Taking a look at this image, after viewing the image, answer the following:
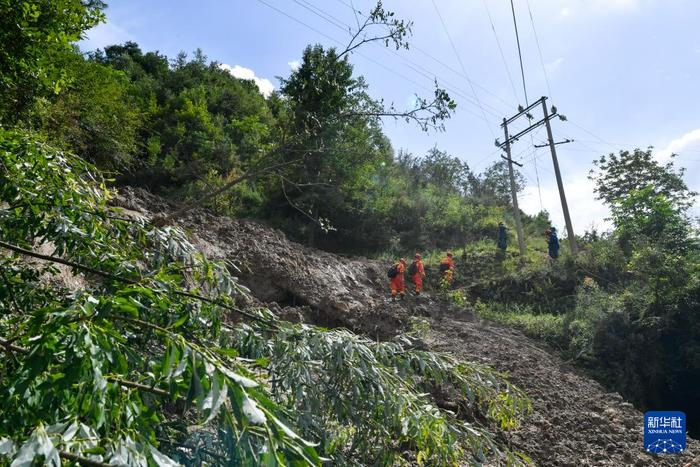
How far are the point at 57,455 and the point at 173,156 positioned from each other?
1592 centimetres

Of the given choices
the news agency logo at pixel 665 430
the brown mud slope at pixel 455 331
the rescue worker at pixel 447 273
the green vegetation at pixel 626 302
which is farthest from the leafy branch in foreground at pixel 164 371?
the rescue worker at pixel 447 273

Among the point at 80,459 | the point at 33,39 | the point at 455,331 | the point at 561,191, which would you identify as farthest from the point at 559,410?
the point at 561,191

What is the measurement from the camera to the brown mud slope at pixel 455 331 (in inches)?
228

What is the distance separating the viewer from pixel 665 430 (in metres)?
4.30

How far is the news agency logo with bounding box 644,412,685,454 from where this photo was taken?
14.1ft

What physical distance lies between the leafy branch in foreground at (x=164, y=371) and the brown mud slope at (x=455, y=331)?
3570 millimetres

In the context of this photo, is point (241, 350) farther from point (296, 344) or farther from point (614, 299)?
point (614, 299)

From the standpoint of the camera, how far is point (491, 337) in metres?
10.1

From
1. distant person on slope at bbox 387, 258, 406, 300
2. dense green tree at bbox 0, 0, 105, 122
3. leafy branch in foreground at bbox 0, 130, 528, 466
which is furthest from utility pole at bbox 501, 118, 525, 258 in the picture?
leafy branch in foreground at bbox 0, 130, 528, 466

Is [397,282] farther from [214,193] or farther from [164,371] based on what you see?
Answer: [164,371]

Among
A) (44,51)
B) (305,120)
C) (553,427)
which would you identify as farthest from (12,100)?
(553,427)

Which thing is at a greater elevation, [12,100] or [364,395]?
[12,100]

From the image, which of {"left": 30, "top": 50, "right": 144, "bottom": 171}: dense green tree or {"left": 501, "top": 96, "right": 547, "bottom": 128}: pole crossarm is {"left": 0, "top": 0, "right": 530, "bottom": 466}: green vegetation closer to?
{"left": 30, "top": 50, "right": 144, "bottom": 171}: dense green tree

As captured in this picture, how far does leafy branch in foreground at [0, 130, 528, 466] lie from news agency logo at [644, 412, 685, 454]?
2134 millimetres
